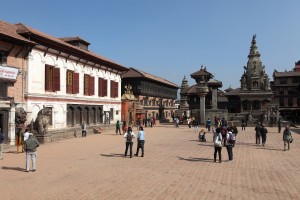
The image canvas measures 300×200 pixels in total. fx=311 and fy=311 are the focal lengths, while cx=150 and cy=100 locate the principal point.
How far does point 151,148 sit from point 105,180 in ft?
28.0

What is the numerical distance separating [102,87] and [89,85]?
3390mm

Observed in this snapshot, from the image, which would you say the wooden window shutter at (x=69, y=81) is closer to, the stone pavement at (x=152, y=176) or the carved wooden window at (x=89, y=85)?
the carved wooden window at (x=89, y=85)

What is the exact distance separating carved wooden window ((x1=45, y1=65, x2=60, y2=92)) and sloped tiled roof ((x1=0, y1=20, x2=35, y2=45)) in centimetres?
340

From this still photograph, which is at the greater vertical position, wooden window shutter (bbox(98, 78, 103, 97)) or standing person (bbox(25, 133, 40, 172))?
wooden window shutter (bbox(98, 78, 103, 97))

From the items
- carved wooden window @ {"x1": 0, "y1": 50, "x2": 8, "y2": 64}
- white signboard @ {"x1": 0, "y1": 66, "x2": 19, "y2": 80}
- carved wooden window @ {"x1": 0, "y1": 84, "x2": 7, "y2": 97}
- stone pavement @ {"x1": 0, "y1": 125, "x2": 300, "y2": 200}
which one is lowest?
stone pavement @ {"x1": 0, "y1": 125, "x2": 300, "y2": 200}

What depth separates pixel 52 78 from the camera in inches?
1019

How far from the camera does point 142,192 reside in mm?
9203

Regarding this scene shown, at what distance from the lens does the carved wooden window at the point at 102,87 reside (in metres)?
34.8

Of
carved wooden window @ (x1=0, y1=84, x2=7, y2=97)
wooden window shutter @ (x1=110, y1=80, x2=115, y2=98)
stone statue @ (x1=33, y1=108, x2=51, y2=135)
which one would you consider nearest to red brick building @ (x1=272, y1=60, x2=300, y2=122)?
wooden window shutter @ (x1=110, y1=80, x2=115, y2=98)

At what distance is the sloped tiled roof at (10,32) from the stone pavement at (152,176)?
7878 millimetres

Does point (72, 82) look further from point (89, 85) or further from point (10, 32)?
point (10, 32)

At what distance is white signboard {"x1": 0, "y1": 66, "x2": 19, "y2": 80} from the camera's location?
774 inches

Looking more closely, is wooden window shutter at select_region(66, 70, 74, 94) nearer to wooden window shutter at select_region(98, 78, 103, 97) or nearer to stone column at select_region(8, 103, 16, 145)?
wooden window shutter at select_region(98, 78, 103, 97)

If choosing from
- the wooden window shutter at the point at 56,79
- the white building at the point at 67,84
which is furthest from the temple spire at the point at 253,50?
the wooden window shutter at the point at 56,79
